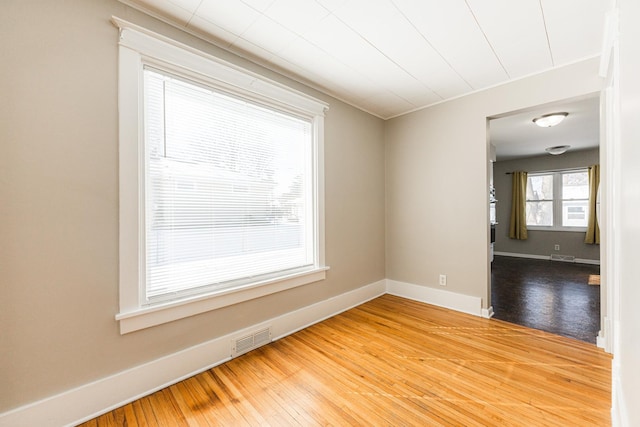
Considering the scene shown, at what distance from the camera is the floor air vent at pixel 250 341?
2139 millimetres

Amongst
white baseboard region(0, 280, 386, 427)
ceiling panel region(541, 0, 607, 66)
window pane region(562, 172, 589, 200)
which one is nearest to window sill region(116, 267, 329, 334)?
white baseboard region(0, 280, 386, 427)

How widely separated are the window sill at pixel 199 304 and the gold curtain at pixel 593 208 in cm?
683

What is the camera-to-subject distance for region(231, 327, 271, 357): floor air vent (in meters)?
2.14

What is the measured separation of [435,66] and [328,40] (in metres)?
1.06

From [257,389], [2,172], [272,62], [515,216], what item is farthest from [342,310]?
[515,216]

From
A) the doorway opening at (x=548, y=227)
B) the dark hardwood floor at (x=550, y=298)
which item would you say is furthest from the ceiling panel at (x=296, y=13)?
the dark hardwood floor at (x=550, y=298)

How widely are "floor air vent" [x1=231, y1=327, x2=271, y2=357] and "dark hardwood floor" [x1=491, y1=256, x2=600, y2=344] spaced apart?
8.17 feet

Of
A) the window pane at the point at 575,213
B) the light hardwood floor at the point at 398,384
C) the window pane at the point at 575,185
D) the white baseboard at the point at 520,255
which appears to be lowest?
the light hardwood floor at the point at 398,384

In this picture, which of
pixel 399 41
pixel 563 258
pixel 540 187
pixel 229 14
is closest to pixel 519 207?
pixel 540 187

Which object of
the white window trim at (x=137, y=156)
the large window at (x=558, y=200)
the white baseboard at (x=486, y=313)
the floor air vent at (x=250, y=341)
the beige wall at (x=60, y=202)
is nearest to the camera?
the beige wall at (x=60, y=202)

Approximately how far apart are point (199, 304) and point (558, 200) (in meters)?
8.13

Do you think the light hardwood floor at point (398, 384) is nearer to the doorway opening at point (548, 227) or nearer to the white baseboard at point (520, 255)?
the doorway opening at point (548, 227)

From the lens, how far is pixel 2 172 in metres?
1.30

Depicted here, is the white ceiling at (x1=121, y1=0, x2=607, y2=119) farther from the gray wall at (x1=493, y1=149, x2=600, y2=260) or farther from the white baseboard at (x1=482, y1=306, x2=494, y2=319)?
the gray wall at (x1=493, y1=149, x2=600, y2=260)
